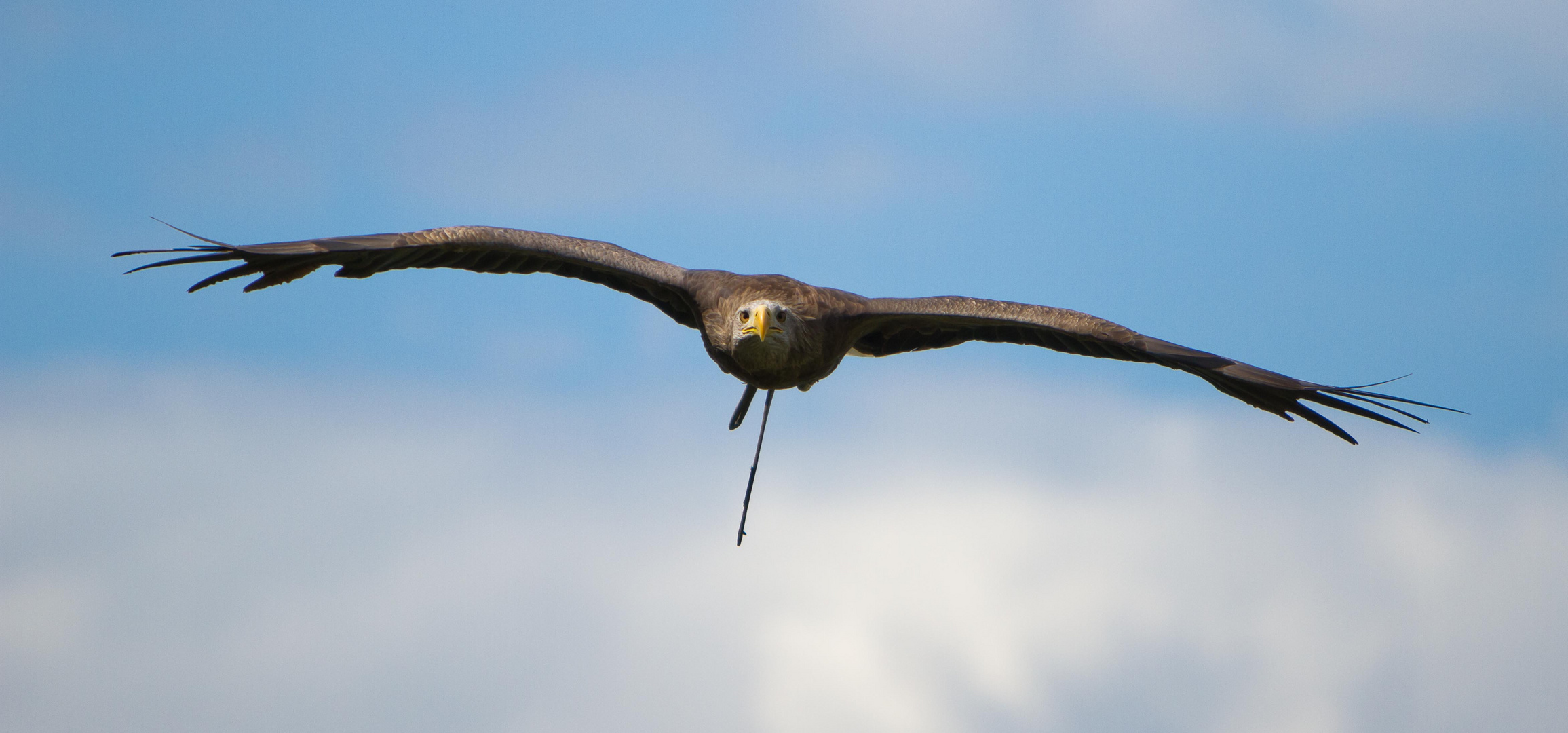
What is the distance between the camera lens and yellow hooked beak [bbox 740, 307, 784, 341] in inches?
527

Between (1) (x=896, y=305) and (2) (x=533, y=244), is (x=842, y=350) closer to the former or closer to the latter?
(1) (x=896, y=305)

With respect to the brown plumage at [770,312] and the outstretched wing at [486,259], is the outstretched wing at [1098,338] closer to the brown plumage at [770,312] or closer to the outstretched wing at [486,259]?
the brown plumage at [770,312]

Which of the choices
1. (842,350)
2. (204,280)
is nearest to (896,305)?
(842,350)

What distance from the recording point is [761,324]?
1337 centimetres

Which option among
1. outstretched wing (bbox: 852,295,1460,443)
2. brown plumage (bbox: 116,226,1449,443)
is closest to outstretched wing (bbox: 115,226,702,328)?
brown plumage (bbox: 116,226,1449,443)

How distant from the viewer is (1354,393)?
44.1 ft

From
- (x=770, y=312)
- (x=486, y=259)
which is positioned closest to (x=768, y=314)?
(x=770, y=312)

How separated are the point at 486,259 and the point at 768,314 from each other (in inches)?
119

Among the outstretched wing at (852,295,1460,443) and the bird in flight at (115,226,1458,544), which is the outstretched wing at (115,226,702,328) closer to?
the bird in flight at (115,226,1458,544)

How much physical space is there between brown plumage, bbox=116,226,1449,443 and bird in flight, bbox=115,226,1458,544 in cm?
1

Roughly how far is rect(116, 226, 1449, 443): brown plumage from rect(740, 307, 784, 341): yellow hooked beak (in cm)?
1

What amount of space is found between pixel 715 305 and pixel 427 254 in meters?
2.66

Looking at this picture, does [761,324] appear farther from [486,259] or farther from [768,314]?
[486,259]

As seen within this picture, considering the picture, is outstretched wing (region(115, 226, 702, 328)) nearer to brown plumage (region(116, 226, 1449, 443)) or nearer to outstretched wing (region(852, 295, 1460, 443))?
brown plumage (region(116, 226, 1449, 443))
